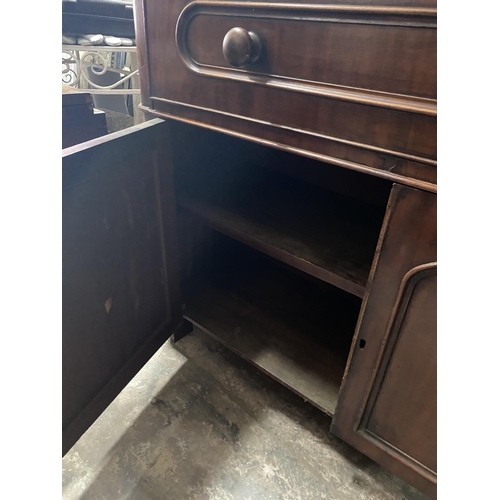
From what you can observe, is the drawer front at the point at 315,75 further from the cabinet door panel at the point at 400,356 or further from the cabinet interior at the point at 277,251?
the cabinet interior at the point at 277,251

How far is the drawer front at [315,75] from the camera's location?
0.35m

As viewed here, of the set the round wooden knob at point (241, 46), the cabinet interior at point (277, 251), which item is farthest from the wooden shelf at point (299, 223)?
the round wooden knob at point (241, 46)

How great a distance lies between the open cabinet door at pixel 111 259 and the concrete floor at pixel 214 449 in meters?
0.13

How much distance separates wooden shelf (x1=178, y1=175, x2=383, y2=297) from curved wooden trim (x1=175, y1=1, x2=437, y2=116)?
0.79 ft

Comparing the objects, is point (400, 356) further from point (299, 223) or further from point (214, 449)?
point (214, 449)

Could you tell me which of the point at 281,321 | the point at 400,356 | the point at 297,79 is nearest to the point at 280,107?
the point at 297,79

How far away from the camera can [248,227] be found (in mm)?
639

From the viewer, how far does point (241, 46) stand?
411 mm

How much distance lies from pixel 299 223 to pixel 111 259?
0.32 m

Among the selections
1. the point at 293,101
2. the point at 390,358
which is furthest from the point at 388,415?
the point at 293,101

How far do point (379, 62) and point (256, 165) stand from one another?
0.53 meters

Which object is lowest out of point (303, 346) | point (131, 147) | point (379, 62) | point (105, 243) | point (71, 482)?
point (71, 482)

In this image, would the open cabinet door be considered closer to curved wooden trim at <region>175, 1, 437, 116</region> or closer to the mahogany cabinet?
the mahogany cabinet
